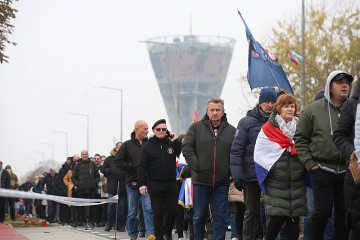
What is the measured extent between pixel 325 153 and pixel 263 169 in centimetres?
93

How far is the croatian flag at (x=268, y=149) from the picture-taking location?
9.53m

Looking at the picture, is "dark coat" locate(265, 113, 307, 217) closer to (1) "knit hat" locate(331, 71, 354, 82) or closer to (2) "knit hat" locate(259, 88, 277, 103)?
(1) "knit hat" locate(331, 71, 354, 82)

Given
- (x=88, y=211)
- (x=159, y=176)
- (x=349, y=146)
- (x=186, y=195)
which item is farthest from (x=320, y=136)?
(x=88, y=211)

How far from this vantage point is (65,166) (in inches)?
974

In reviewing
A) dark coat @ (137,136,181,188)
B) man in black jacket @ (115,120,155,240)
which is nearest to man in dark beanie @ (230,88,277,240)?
dark coat @ (137,136,181,188)

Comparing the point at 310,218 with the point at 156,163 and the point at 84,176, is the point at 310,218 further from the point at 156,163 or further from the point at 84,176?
the point at 84,176

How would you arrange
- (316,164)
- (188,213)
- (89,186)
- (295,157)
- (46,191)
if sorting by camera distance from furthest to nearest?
(46,191) < (89,186) < (188,213) < (295,157) < (316,164)

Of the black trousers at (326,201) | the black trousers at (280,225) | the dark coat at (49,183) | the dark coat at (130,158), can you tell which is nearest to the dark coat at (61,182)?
the dark coat at (49,183)

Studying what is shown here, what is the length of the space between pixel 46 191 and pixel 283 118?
20.7 metres

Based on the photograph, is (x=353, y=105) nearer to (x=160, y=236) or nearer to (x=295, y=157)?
(x=295, y=157)

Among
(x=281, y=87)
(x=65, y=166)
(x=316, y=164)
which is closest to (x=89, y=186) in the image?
(x=65, y=166)

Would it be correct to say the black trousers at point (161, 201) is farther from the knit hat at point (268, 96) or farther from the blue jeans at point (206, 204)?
the knit hat at point (268, 96)

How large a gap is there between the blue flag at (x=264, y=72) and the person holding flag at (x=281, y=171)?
12.5 feet

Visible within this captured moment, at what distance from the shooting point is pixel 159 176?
12547mm
